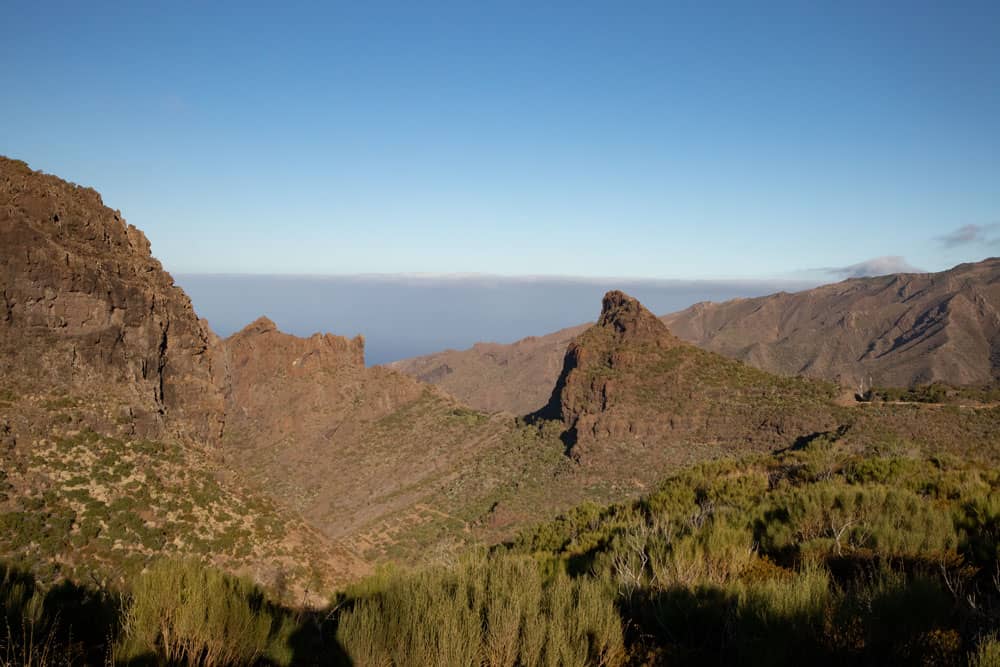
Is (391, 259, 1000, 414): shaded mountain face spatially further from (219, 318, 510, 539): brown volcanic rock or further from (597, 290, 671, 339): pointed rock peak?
(597, 290, 671, 339): pointed rock peak

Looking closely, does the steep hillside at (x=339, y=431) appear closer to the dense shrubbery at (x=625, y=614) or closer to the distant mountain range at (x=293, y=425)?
the distant mountain range at (x=293, y=425)

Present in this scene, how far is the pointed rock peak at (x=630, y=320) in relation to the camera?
57250 millimetres

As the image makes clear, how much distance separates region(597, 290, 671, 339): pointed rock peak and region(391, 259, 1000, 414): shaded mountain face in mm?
50186

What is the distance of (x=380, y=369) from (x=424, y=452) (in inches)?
633

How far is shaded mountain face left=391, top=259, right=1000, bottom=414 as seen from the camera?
→ 301ft

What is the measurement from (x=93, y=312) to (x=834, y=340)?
438 ft

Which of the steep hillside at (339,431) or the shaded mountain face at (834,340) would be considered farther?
the shaded mountain face at (834,340)

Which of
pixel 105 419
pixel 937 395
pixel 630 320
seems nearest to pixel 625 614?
pixel 105 419

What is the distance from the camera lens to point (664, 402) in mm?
48781

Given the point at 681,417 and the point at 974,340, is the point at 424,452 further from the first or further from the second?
the point at 974,340

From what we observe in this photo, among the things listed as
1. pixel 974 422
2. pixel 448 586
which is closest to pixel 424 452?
pixel 974 422

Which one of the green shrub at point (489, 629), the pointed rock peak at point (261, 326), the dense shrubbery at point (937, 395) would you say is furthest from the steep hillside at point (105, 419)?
the dense shrubbery at point (937, 395)

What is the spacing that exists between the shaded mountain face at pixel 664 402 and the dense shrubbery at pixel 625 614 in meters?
36.4

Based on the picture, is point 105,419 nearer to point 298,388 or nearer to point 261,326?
point 298,388
